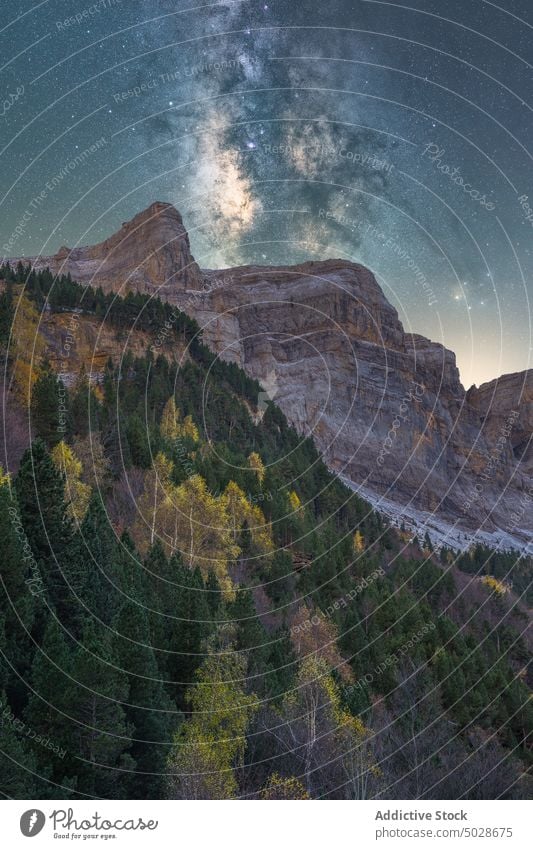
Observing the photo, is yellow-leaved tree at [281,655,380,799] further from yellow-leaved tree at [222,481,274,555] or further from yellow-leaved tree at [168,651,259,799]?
yellow-leaved tree at [222,481,274,555]

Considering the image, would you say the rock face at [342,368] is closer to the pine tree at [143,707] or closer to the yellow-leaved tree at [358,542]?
the yellow-leaved tree at [358,542]

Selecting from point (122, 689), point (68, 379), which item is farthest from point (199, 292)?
point (122, 689)

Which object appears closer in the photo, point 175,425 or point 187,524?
point 187,524
